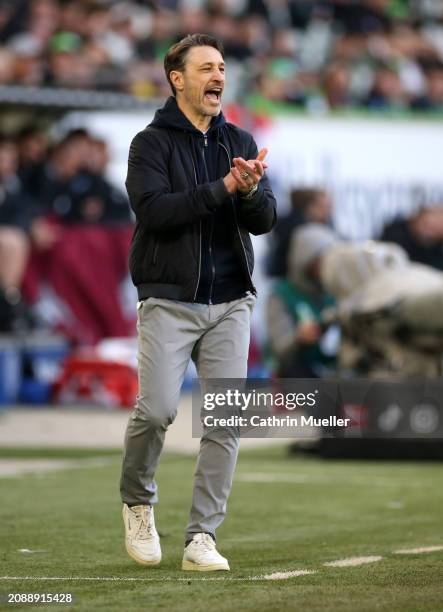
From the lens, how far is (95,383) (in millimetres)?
16984

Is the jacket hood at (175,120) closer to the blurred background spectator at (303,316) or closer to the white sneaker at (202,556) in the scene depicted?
the white sneaker at (202,556)

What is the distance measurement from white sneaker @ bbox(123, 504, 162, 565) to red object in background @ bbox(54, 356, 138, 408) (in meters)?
10.8

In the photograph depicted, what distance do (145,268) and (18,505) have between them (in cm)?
308

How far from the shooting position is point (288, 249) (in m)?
17.4

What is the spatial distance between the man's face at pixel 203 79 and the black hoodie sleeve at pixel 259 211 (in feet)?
1.18

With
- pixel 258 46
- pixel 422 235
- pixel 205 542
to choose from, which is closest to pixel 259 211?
pixel 205 542

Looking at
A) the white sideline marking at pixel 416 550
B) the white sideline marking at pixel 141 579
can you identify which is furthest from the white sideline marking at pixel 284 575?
the white sideline marking at pixel 416 550

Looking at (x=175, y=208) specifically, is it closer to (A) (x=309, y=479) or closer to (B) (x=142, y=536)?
(B) (x=142, y=536)

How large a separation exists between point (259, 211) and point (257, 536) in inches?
82.6

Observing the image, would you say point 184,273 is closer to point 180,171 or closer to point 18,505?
point 180,171

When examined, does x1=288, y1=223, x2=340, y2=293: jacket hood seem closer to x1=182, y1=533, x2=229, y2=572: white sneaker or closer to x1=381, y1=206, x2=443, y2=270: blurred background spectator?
x1=381, y1=206, x2=443, y2=270: blurred background spectator

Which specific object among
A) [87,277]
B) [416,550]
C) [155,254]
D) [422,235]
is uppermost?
[422,235]

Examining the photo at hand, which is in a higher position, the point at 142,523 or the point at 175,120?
the point at 175,120

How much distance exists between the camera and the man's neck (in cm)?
604
